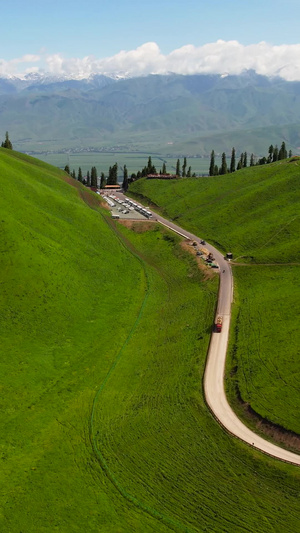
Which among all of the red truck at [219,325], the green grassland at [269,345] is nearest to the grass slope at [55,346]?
the red truck at [219,325]

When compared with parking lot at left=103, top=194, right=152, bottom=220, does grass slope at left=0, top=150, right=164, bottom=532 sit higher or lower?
lower

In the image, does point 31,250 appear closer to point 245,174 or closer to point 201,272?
point 201,272

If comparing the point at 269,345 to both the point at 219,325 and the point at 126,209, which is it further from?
the point at 126,209

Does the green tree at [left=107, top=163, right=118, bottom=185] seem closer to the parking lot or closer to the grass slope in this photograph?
the parking lot

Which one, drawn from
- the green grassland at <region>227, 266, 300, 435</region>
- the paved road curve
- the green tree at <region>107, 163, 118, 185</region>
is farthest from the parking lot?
the green grassland at <region>227, 266, 300, 435</region>

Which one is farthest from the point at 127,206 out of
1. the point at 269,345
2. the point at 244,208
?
the point at 269,345
